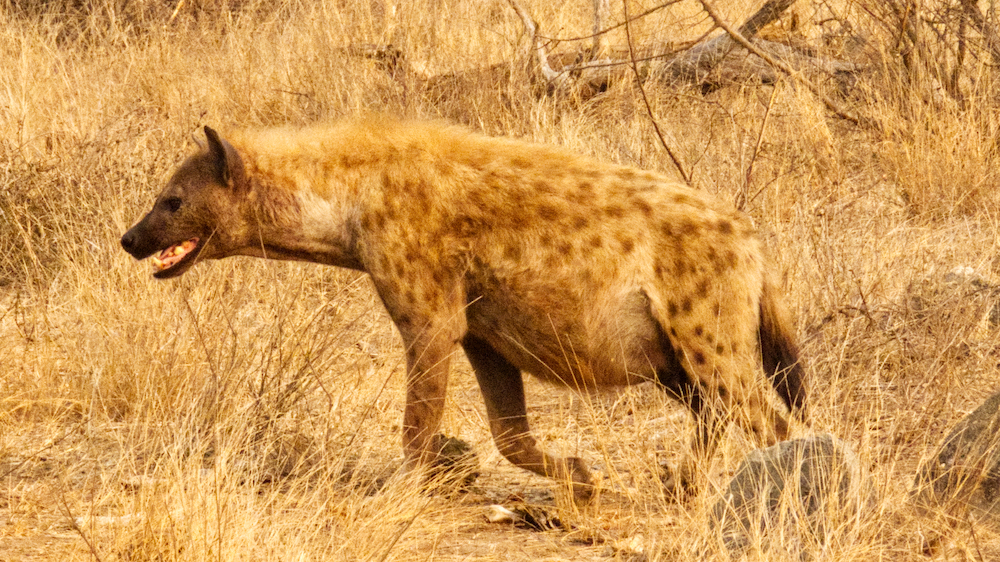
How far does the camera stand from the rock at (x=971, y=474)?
10.4 ft

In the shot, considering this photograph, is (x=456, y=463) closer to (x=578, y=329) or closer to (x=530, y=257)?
(x=578, y=329)

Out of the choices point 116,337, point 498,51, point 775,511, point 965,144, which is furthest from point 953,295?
point 498,51

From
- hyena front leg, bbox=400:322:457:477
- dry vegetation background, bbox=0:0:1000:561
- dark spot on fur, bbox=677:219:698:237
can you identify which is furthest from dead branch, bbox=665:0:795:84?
hyena front leg, bbox=400:322:457:477

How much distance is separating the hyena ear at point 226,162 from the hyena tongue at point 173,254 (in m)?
0.24

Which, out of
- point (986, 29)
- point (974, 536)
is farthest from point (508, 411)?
point (986, 29)

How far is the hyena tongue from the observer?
3924 mm

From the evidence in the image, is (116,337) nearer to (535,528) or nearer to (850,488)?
(535,528)

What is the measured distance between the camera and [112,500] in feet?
11.0

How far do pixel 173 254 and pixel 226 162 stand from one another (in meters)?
0.37

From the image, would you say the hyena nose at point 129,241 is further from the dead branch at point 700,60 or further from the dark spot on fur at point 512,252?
the dead branch at point 700,60

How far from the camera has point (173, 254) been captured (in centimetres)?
396

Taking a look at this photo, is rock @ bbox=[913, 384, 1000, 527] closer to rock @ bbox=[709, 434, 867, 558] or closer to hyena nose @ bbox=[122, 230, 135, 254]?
rock @ bbox=[709, 434, 867, 558]

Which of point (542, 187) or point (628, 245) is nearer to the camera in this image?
point (628, 245)

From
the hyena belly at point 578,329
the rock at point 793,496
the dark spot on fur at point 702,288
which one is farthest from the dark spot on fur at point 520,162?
the rock at point 793,496
